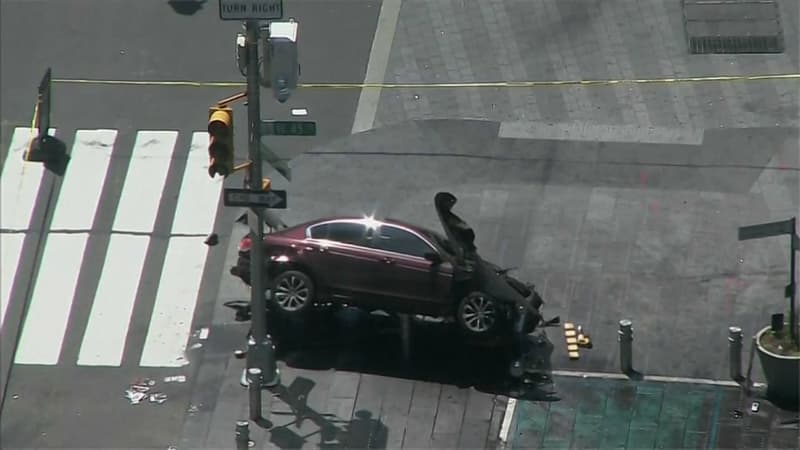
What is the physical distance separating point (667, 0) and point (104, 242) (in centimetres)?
1206

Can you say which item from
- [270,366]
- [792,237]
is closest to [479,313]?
[270,366]

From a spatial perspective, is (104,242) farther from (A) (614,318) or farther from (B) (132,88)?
(A) (614,318)

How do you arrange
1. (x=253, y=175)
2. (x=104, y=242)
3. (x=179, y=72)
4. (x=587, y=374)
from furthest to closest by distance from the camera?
1. (x=179, y=72)
2. (x=104, y=242)
3. (x=587, y=374)
4. (x=253, y=175)

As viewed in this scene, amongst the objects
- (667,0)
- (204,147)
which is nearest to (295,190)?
(204,147)

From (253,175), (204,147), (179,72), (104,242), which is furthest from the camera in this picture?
(179,72)

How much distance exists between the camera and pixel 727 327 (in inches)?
962

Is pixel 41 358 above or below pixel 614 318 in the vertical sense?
below

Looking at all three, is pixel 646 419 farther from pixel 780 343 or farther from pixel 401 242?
pixel 401 242

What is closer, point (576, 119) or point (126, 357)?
point (126, 357)

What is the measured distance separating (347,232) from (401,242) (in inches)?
32.7

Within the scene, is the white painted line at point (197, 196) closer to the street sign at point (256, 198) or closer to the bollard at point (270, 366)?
the bollard at point (270, 366)

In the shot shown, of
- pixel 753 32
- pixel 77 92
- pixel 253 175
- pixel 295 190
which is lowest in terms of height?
pixel 253 175

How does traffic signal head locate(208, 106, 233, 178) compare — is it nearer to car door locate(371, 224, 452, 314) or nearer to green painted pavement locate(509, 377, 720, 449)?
car door locate(371, 224, 452, 314)

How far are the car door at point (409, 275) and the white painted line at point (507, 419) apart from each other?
178 centimetres
